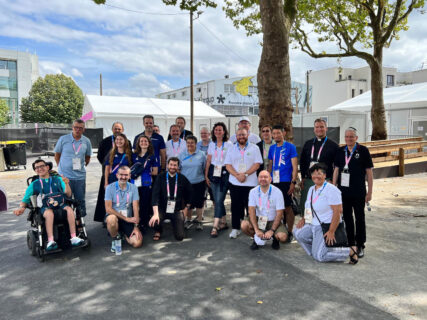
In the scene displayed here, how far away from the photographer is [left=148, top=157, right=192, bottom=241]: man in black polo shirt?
545cm

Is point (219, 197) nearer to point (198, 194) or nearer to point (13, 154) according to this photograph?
point (198, 194)

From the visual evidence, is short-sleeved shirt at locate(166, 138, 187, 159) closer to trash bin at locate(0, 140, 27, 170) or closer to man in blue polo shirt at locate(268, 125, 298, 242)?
man in blue polo shirt at locate(268, 125, 298, 242)

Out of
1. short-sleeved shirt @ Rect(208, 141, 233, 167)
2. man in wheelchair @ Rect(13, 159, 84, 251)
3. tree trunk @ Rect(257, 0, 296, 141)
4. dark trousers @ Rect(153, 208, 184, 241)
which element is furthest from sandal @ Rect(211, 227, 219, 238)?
tree trunk @ Rect(257, 0, 296, 141)

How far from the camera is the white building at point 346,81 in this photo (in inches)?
1972

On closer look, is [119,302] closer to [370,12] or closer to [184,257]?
[184,257]

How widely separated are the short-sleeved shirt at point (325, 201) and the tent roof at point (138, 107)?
72.7ft

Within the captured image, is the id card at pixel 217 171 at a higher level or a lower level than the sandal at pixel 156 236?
higher

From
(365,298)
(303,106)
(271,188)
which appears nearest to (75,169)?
(271,188)

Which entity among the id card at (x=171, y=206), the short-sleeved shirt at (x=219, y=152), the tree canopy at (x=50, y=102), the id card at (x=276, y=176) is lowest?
the id card at (x=171, y=206)

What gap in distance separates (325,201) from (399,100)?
1967 cm

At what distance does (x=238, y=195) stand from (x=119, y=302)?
2632mm

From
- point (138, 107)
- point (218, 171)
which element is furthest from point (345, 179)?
point (138, 107)

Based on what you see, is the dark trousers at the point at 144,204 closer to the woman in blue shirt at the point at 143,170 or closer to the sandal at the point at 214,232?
the woman in blue shirt at the point at 143,170

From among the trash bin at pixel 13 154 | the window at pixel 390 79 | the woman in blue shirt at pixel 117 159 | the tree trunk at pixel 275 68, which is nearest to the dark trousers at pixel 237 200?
the woman in blue shirt at pixel 117 159
